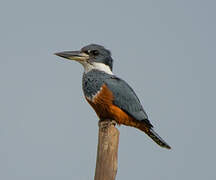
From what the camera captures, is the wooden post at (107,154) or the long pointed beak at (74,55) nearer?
the wooden post at (107,154)

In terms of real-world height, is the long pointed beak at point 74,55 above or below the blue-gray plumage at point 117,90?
above

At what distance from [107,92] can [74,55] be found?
43.3 inches

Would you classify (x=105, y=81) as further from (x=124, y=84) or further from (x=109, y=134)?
(x=109, y=134)

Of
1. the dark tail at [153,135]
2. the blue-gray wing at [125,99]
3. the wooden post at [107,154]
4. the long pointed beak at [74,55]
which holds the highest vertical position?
the long pointed beak at [74,55]

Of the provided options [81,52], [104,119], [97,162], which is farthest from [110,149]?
[81,52]

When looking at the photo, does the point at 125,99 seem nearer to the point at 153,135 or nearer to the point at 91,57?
the point at 153,135

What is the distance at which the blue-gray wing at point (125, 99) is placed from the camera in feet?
25.1

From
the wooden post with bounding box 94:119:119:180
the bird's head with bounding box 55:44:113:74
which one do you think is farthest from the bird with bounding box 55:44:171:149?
the wooden post with bounding box 94:119:119:180

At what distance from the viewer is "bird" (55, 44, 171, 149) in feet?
24.8

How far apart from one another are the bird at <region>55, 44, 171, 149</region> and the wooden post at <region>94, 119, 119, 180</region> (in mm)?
1463

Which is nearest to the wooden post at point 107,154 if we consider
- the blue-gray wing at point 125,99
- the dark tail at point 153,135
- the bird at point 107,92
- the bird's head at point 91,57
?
the bird at point 107,92

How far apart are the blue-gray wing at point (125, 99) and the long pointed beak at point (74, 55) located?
0.73 metres

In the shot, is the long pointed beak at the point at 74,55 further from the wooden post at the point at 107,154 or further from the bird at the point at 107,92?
the wooden post at the point at 107,154

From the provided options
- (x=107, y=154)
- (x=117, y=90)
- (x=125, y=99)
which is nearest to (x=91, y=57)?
(x=117, y=90)
